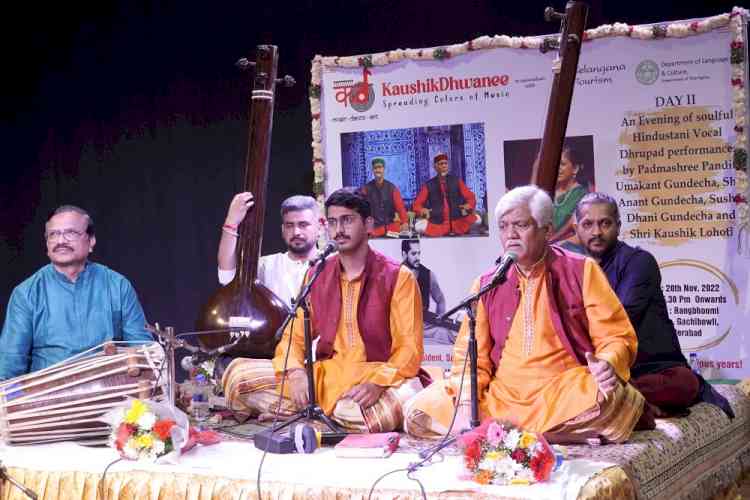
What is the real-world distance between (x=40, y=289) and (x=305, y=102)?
2585 mm

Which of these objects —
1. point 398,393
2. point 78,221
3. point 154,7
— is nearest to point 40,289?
point 78,221

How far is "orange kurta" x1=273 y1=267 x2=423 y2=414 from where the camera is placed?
5.13 meters

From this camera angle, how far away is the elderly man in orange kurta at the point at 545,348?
Answer: 4430 millimetres

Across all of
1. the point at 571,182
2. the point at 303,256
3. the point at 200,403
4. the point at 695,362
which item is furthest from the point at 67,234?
the point at 695,362

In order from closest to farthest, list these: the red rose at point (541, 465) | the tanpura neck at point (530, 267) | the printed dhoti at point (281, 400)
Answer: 1. the red rose at point (541, 465)
2. the tanpura neck at point (530, 267)
3. the printed dhoti at point (281, 400)

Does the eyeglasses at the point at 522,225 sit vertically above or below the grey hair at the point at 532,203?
below

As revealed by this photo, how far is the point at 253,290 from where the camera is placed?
6.20m

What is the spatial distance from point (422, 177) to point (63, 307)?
254cm

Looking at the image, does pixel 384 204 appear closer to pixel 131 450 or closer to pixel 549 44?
pixel 549 44

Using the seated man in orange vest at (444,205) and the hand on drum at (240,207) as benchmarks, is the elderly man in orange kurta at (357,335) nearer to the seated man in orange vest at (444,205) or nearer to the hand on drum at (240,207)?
the hand on drum at (240,207)

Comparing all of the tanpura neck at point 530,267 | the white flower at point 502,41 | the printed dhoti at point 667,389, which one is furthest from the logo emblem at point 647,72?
the tanpura neck at point 530,267

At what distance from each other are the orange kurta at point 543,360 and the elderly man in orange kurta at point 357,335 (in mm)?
363

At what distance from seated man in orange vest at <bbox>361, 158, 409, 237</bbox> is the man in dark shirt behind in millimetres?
1939

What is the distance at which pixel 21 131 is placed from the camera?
8.36 meters
